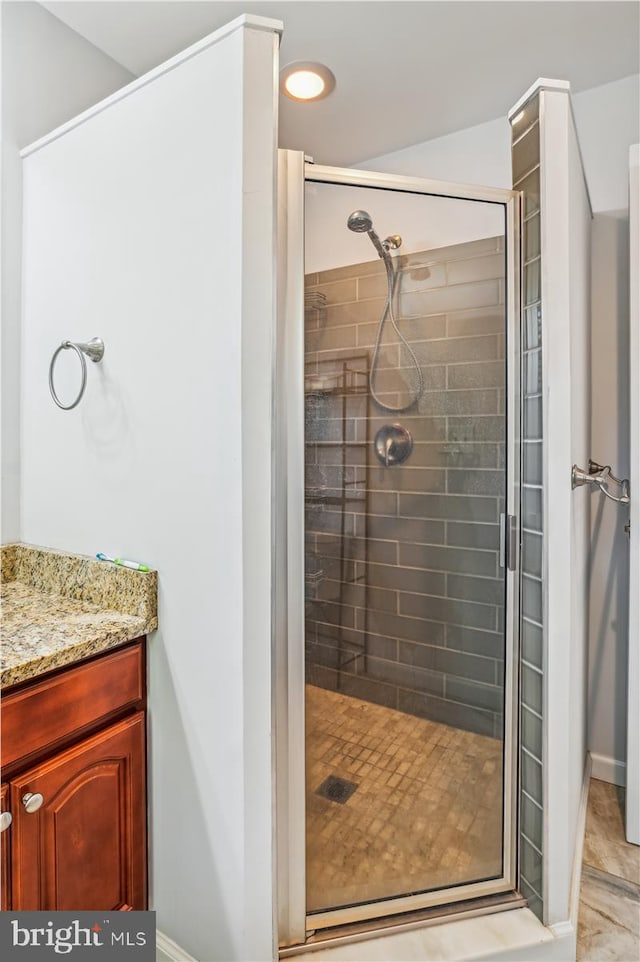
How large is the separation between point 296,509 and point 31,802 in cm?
79

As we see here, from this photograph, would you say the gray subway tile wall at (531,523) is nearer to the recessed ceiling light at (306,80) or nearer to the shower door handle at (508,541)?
the shower door handle at (508,541)

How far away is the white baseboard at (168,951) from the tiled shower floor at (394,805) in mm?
315

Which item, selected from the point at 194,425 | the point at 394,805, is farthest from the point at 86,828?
the point at 194,425

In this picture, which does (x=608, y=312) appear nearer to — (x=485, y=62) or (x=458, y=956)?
(x=485, y=62)

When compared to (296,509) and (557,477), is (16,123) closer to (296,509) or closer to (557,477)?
(296,509)

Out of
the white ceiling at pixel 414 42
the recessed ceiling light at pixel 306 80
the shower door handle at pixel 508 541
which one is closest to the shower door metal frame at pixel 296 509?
the shower door handle at pixel 508 541

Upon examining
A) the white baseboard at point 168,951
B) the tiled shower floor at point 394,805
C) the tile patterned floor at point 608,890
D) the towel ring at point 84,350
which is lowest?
the tile patterned floor at point 608,890

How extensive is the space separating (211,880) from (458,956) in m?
0.63

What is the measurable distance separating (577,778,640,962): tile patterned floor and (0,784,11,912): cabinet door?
135cm

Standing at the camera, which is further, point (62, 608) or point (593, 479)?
point (593, 479)

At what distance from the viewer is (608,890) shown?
57.4 inches

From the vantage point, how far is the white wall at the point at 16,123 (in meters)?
1.49

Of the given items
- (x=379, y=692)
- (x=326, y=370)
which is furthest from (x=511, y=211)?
(x=379, y=692)

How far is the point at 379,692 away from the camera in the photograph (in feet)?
4.83
